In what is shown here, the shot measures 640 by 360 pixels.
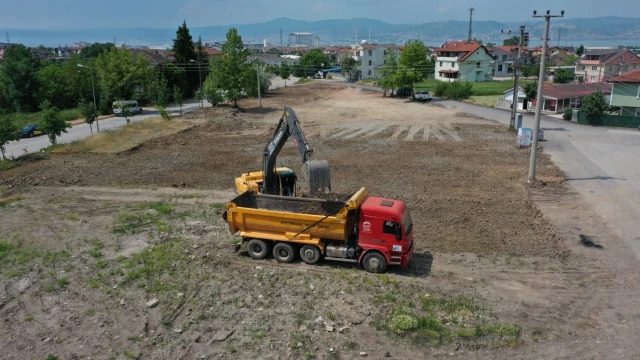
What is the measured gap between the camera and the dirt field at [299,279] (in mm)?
11086

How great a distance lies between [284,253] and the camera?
15.2m

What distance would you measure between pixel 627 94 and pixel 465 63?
45.1 m

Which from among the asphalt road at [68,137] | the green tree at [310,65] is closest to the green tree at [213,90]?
the asphalt road at [68,137]

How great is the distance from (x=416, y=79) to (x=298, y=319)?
5170 centimetres

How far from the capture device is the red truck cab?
549 inches

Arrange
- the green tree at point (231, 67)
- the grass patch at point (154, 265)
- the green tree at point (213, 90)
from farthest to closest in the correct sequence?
the green tree at point (213, 90), the green tree at point (231, 67), the grass patch at point (154, 265)

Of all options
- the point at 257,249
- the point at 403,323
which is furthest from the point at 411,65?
the point at 403,323

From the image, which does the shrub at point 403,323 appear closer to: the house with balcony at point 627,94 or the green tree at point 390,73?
the house with balcony at point 627,94

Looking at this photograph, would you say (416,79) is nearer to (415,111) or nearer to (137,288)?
(415,111)

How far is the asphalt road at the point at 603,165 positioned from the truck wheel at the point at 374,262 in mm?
8552

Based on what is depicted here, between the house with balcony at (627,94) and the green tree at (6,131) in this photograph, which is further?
the house with balcony at (627,94)

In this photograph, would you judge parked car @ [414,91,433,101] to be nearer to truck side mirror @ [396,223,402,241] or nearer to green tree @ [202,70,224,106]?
green tree @ [202,70,224,106]

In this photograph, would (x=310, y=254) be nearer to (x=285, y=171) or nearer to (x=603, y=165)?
(x=285, y=171)

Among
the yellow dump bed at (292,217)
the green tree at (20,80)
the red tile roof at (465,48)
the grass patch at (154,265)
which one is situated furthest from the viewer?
the red tile roof at (465,48)
